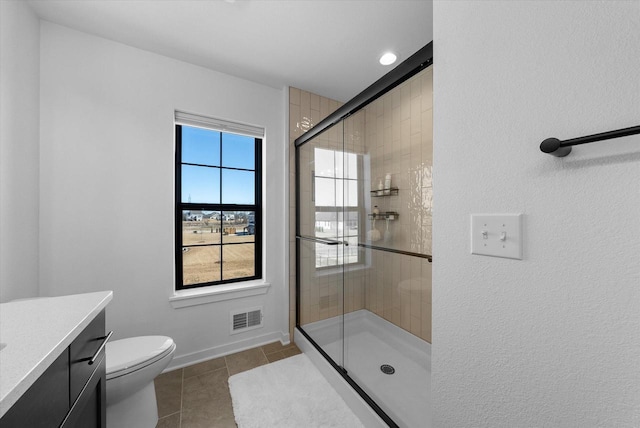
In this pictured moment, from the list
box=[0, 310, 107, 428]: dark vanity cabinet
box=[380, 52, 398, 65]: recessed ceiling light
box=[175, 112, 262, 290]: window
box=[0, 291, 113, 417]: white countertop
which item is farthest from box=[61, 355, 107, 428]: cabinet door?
box=[380, 52, 398, 65]: recessed ceiling light

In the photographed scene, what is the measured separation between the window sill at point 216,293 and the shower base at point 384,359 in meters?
0.57

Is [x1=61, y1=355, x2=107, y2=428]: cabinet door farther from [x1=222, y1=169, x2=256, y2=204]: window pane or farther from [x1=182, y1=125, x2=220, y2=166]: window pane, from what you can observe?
[x1=182, y1=125, x2=220, y2=166]: window pane

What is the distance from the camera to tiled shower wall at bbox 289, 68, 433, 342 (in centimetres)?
153

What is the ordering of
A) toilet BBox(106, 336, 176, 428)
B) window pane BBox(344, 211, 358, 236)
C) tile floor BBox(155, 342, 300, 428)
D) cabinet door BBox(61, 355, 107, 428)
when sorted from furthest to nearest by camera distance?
window pane BBox(344, 211, 358, 236), tile floor BBox(155, 342, 300, 428), toilet BBox(106, 336, 176, 428), cabinet door BBox(61, 355, 107, 428)

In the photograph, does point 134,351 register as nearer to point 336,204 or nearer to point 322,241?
point 322,241

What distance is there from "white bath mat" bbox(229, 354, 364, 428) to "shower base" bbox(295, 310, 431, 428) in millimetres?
140

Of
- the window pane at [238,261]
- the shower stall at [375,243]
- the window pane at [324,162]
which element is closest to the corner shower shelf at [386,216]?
the shower stall at [375,243]

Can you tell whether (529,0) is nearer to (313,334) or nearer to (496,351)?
(496,351)

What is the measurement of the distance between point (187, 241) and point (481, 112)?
87.9 inches

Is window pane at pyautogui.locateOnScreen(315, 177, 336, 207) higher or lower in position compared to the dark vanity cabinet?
higher

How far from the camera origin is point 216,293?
2.14 m

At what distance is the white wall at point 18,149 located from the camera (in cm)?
131

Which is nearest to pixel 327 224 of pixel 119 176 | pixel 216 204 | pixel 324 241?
pixel 324 241

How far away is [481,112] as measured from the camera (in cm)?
74
